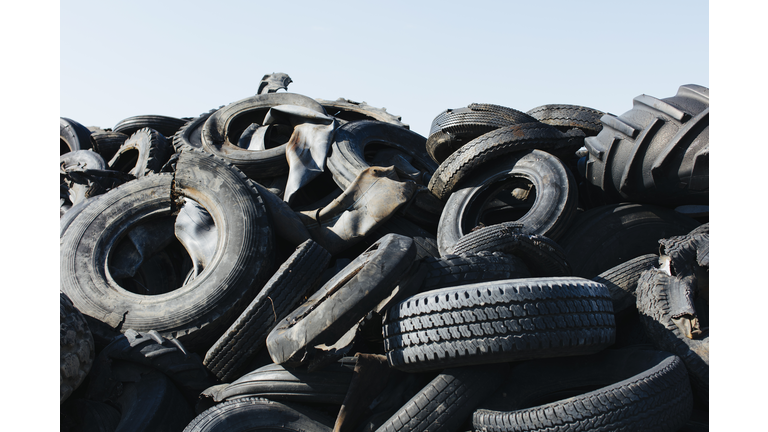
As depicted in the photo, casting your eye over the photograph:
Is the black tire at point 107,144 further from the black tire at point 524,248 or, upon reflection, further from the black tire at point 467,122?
the black tire at point 524,248

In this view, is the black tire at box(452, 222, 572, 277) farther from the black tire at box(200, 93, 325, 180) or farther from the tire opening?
the black tire at box(200, 93, 325, 180)

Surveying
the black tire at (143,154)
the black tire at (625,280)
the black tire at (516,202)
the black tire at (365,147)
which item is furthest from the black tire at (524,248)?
the black tire at (143,154)

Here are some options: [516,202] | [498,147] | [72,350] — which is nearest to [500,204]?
[516,202]

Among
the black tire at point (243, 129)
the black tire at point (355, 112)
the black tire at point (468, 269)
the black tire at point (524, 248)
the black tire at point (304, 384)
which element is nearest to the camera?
the black tire at point (304, 384)

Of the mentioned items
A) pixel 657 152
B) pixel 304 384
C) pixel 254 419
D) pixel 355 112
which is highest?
pixel 355 112

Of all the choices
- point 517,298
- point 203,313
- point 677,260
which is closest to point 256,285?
point 203,313

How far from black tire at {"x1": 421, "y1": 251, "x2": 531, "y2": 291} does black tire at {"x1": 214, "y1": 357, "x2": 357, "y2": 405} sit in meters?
0.58

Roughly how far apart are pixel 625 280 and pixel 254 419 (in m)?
2.15

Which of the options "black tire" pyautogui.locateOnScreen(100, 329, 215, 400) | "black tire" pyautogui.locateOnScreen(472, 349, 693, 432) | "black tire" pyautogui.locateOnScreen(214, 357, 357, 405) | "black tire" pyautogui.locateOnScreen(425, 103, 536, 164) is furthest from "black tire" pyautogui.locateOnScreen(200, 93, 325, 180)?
"black tire" pyautogui.locateOnScreen(472, 349, 693, 432)

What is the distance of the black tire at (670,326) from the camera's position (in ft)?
8.04

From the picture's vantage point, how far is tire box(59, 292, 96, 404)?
2.67 m

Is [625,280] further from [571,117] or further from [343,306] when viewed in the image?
[571,117]

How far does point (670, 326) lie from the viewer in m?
2.64

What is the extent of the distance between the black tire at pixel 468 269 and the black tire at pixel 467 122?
1820mm
